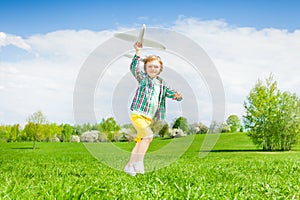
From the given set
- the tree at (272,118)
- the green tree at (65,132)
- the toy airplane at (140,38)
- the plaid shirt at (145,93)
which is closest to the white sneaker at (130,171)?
the plaid shirt at (145,93)

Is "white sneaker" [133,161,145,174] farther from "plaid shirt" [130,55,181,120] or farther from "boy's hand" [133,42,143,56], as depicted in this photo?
"boy's hand" [133,42,143,56]

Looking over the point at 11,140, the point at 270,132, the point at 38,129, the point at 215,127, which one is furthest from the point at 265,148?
the point at 11,140

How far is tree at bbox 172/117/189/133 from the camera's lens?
19.3 ft

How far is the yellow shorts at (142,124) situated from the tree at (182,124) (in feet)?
2.09

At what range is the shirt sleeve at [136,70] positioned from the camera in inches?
213

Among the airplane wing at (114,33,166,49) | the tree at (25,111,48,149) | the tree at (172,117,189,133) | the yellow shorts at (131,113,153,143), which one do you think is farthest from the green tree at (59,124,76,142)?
the airplane wing at (114,33,166,49)

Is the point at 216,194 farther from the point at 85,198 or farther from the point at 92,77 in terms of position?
the point at 92,77

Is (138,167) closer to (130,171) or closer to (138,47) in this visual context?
(130,171)

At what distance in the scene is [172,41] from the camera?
217 inches

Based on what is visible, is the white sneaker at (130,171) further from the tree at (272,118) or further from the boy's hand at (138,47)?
the tree at (272,118)

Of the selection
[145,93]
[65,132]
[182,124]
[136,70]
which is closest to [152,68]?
[136,70]

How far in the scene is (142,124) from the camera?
5.30 meters

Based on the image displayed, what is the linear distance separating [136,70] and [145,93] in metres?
0.36

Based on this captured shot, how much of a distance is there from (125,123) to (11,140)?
82.0 feet
